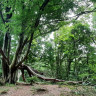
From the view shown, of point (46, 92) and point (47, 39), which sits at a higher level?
point (47, 39)

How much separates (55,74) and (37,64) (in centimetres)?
293

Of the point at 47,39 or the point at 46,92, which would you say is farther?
the point at 47,39

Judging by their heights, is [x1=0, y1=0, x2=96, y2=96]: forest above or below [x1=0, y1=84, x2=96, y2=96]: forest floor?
above

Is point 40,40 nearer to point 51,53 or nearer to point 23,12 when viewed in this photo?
point 51,53

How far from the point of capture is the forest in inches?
141

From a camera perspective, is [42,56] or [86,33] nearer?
[86,33]

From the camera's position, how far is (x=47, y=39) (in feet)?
34.8

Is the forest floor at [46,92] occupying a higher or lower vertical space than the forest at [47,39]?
lower

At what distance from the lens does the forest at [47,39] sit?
3.59 m

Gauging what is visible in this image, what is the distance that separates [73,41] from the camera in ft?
27.6

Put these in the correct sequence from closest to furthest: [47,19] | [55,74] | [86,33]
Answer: [47,19], [86,33], [55,74]

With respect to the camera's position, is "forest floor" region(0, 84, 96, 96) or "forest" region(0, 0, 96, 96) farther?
"forest" region(0, 0, 96, 96)

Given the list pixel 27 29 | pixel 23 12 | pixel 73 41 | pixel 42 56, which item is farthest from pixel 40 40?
pixel 23 12

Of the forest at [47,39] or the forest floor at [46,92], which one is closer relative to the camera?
the forest floor at [46,92]
